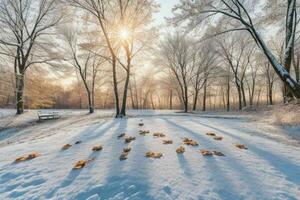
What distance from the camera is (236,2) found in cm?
1217

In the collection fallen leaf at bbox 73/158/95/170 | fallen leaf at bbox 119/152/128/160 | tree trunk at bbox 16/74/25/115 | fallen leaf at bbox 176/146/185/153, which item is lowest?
fallen leaf at bbox 73/158/95/170

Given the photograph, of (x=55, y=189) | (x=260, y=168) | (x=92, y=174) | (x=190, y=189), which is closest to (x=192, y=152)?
(x=260, y=168)

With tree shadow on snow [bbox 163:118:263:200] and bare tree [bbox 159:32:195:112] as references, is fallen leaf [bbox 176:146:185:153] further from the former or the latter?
bare tree [bbox 159:32:195:112]

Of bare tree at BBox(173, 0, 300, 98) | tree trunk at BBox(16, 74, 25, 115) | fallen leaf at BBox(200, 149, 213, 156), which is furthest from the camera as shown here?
tree trunk at BBox(16, 74, 25, 115)

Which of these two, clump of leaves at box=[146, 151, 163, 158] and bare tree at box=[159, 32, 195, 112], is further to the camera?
bare tree at box=[159, 32, 195, 112]

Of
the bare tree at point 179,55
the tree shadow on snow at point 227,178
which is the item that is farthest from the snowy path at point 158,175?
the bare tree at point 179,55

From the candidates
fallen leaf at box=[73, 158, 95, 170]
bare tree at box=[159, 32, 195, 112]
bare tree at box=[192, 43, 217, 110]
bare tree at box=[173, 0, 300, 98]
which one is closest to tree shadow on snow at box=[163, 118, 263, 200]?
fallen leaf at box=[73, 158, 95, 170]

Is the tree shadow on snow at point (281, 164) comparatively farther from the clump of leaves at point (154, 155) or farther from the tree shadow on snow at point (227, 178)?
the clump of leaves at point (154, 155)

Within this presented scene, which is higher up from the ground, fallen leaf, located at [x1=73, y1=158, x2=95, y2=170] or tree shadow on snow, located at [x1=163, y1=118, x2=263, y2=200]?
fallen leaf, located at [x1=73, y1=158, x2=95, y2=170]

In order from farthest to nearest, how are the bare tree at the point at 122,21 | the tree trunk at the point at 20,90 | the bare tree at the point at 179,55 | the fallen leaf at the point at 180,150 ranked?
the bare tree at the point at 179,55 < the tree trunk at the point at 20,90 < the bare tree at the point at 122,21 < the fallen leaf at the point at 180,150

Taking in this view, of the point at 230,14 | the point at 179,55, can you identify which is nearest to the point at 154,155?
the point at 230,14

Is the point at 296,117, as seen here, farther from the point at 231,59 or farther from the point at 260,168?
the point at 231,59

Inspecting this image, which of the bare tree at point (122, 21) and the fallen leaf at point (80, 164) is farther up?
the bare tree at point (122, 21)

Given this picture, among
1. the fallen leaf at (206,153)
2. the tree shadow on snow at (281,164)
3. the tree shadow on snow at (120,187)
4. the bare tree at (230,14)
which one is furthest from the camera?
the bare tree at (230,14)
